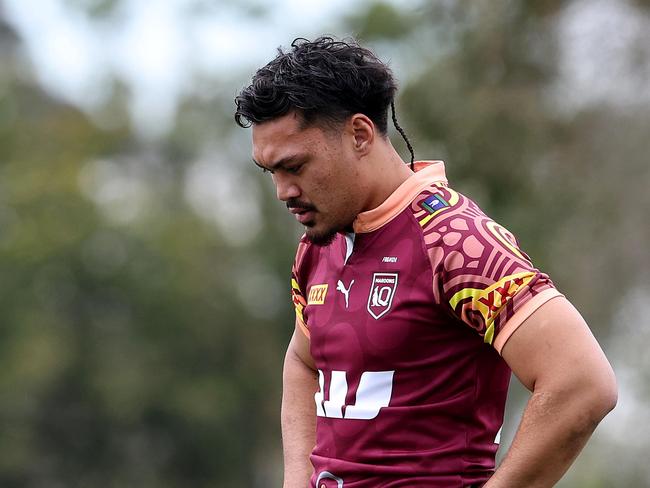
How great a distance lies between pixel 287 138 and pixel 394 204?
409mm

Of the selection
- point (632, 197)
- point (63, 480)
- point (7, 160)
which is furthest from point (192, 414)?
point (632, 197)

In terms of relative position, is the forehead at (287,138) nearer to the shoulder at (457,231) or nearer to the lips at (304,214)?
the lips at (304,214)

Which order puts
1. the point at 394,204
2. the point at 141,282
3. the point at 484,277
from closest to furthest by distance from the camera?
the point at 484,277 < the point at 394,204 < the point at 141,282

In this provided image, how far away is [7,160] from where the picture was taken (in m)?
50.8

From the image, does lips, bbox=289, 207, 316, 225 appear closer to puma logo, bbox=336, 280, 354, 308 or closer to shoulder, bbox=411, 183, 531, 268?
puma logo, bbox=336, 280, 354, 308

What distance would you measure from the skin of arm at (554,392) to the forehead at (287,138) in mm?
948

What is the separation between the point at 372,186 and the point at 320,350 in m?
0.57

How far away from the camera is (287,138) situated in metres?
4.53

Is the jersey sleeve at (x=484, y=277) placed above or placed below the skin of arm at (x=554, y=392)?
above

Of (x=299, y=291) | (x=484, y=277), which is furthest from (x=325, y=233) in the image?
(x=484, y=277)

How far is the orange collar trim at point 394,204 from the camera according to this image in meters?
4.52

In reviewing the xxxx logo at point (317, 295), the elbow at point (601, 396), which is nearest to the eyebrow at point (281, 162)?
the xxxx logo at point (317, 295)

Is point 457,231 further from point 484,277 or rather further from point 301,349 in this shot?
point 301,349

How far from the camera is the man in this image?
4055 millimetres
